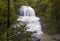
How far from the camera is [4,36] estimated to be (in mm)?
→ 3670

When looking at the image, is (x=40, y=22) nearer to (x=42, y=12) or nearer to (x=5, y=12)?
(x=42, y=12)

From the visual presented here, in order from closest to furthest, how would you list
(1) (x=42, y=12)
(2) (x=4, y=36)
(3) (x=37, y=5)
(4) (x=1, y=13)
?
1. (2) (x=4, y=36)
2. (4) (x=1, y=13)
3. (1) (x=42, y=12)
4. (3) (x=37, y=5)

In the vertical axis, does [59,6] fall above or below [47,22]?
above

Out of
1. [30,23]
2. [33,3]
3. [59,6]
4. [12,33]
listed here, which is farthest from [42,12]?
[12,33]

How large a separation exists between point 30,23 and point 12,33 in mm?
11116

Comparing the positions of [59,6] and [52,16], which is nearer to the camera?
[59,6]

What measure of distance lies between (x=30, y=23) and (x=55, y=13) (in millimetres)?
2323

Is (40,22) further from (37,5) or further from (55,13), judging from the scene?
(37,5)

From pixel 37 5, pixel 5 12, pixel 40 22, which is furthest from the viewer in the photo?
pixel 37 5

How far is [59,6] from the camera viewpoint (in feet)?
43.2

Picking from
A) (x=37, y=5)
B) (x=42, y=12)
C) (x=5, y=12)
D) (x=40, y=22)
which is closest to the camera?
(x=5, y=12)

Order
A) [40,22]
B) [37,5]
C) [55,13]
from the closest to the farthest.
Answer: [55,13] → [40,22] → [37,5]

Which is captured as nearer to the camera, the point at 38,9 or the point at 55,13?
the point at 55,13

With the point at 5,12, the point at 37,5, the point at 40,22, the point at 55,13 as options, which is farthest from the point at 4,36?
the point at 37,5
